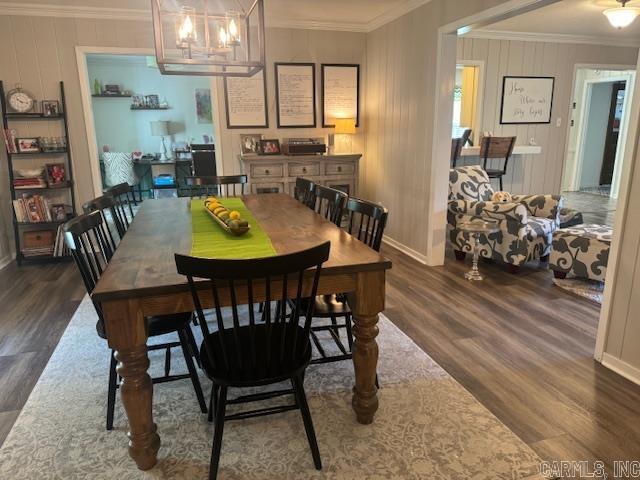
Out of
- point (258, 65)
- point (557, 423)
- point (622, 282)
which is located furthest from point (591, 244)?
Result: point (258, 65)

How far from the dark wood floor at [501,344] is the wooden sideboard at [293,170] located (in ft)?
4.38

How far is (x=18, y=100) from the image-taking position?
13.9 ft

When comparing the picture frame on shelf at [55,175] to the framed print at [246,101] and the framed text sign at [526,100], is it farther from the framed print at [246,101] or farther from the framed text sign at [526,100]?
the framed text sign at [526,100]

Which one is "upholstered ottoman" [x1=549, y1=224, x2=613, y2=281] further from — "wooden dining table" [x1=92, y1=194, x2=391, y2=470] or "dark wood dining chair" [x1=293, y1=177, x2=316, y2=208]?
"wooden dining table" [x1=92, y1=194, x2=391, y2=470]

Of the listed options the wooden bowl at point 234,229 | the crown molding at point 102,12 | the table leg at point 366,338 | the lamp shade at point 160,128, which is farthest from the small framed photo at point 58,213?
the lamp shade at point 160,128

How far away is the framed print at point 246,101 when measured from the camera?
4848 mm

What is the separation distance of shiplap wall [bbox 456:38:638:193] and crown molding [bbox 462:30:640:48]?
50 millimetres

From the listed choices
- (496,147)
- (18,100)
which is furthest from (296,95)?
(18,100)

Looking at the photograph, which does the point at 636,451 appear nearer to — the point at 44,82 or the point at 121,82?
the point at 44,82

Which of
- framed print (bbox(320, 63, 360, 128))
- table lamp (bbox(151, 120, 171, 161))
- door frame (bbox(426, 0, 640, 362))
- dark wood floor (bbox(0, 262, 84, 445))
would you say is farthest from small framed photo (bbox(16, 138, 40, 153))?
door frame (bbox(426, 0, 640, 362))

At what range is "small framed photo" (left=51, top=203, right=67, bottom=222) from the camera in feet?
14.7

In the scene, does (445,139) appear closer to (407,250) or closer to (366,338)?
(407,250)

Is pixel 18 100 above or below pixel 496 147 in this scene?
above

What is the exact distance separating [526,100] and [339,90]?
2.67 m
